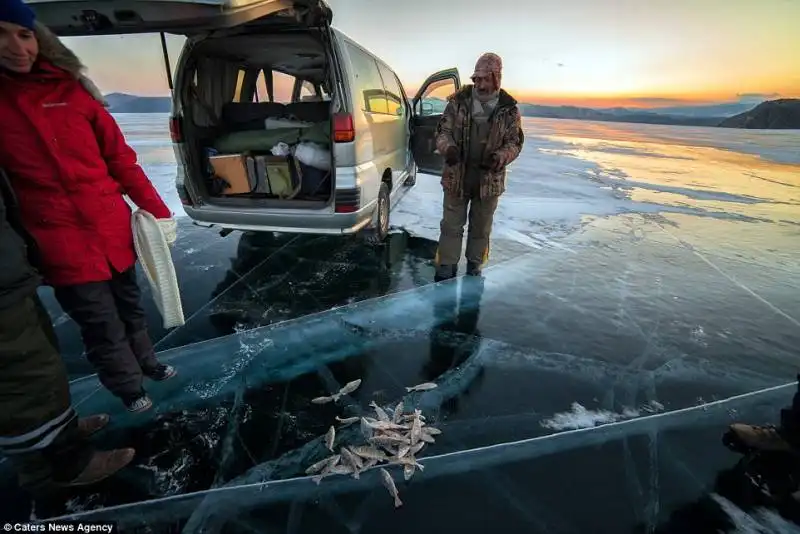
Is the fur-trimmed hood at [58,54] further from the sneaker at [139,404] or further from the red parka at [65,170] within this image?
the sneaker at [139,404]

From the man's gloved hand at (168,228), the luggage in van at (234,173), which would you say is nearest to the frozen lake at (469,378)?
the luggage in van at (234,173)

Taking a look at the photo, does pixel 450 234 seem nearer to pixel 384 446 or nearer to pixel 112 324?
pixel 384 446

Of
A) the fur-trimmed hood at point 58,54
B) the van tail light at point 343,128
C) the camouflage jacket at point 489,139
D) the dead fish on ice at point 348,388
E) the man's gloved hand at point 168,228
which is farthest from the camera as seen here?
the camouflage jacket at point 489,139

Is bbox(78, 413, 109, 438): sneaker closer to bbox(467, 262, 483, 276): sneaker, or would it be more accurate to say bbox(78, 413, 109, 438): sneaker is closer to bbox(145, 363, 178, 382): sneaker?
bbox(145, 363, 178, 382): sneaker

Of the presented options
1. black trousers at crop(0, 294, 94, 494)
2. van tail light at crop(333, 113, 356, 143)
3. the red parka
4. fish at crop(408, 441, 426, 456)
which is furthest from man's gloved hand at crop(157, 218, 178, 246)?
Answer: fish at crop(408, 441, 426, 456)

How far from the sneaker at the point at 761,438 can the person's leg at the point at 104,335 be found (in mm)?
3176

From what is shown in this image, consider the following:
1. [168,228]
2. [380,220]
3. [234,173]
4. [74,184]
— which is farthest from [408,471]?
[234,173]

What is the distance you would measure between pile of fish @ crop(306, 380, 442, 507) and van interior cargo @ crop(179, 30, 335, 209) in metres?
1.98

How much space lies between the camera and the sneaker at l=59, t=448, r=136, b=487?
180 centimetres

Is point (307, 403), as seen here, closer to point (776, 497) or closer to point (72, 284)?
point (72, 284)

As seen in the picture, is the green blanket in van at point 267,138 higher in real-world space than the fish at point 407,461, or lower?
higher

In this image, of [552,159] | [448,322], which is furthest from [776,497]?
[552,159]

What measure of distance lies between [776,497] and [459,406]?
4.87 ft

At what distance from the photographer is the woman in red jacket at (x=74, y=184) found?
159cm
